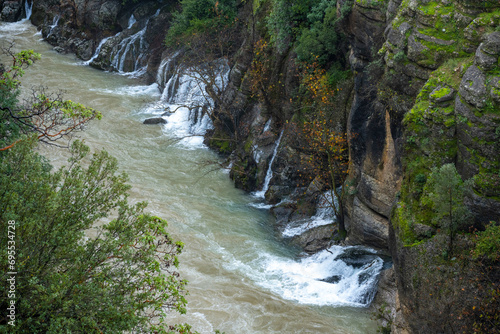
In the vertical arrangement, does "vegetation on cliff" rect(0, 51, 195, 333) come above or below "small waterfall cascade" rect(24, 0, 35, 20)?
below

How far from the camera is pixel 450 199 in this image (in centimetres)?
1039

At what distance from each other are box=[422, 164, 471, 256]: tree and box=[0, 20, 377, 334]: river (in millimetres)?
4727

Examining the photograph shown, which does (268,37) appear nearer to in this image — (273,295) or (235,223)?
(235,223)

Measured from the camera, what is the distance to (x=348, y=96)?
715 inches

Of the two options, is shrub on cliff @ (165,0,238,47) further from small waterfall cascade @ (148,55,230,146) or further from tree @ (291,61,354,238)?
tree @ (291,61,354,238)

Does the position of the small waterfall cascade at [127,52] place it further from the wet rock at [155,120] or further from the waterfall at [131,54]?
the wet rock at [155,120]

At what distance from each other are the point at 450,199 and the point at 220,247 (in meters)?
9.72

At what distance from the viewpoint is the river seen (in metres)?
14.2

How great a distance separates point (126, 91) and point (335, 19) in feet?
64.8

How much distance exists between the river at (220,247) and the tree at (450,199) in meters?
4.73

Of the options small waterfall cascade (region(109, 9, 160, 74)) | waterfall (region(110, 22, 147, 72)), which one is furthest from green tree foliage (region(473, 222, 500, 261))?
waterfall (region(110, 22, 147, 72))

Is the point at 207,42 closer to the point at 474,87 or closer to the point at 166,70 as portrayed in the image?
the point at 166,70

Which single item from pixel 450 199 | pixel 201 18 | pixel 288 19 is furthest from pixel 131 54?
pixel 450 199

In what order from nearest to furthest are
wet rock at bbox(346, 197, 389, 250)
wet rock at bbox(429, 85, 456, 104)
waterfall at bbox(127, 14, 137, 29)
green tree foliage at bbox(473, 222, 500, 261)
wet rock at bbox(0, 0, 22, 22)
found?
green tree foliage at bbox(473, 222, 500, 261) → wet rock at bbox(429, 85, 456, 104) → wet rock at bbox(346, 197, 389, 250) → waterfall at bbox(127, 14, 137, 29) → wet rock at bbox(0, 0, 22, 22)
